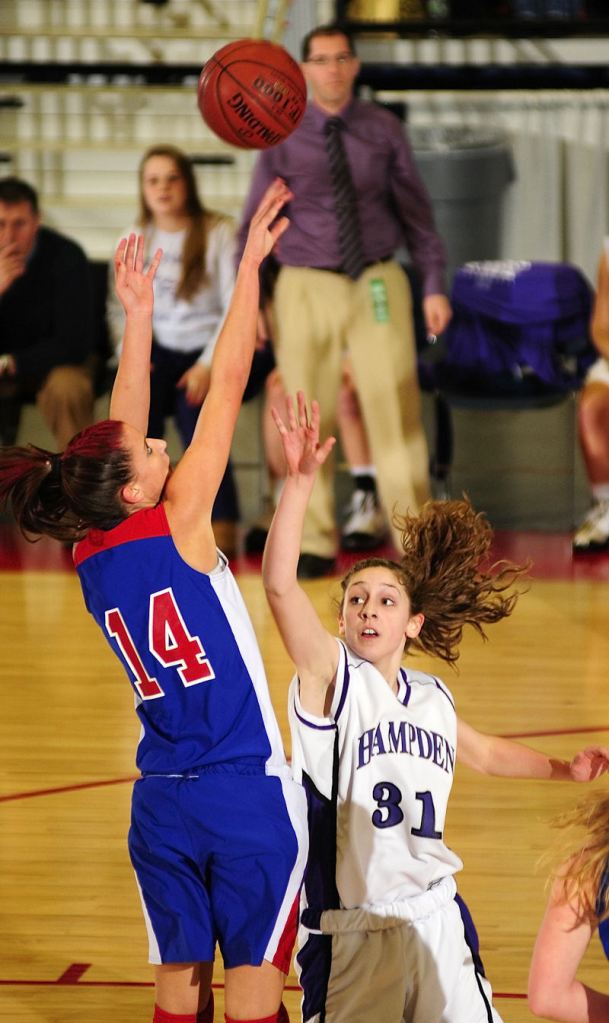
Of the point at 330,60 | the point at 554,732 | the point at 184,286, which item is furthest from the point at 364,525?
the point at 554,732

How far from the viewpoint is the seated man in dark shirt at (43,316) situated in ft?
25.5

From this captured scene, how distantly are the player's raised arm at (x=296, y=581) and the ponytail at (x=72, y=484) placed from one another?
0.88 ft

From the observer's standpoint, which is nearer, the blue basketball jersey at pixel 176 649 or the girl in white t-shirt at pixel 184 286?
the blue basketball jersey at pixel 176 649

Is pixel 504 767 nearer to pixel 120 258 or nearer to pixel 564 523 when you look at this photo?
pixel 120 258

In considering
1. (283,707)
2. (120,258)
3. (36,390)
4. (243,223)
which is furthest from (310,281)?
(120,258)

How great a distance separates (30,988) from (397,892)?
1016 millimetres

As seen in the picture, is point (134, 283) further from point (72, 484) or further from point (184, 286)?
point (184, 286)

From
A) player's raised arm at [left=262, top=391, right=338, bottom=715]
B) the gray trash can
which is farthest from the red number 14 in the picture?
the gray trash can

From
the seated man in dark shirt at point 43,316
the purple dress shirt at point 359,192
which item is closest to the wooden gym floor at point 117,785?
the seated man in dark shirt at point 43,316

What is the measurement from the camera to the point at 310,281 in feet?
23.3

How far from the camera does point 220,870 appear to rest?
2.59 m

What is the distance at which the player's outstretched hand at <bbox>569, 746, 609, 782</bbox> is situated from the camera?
267 centimetres

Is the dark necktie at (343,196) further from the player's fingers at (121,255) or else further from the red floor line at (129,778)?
the player's fingers at (121,255)

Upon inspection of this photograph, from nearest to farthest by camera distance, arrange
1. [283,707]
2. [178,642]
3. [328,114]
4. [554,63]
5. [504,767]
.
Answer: [178,642] < [504,767] < [283,707] < [328,114] < [554,63]
